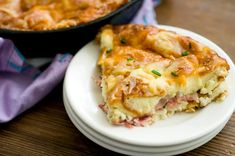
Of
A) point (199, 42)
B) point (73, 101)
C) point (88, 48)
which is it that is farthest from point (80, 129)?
point (199, 42)

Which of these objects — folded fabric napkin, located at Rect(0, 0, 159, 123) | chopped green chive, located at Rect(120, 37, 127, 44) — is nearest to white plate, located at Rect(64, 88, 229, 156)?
folded fabric napkin, located at Rect(0, 0, 159, 123)

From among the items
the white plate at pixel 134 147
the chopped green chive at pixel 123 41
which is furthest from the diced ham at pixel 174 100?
the chopped green chive at pixel 123 41

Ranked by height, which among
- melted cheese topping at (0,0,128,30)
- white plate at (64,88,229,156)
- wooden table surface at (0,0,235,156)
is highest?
melted cheese topping at (0,0,128,30)

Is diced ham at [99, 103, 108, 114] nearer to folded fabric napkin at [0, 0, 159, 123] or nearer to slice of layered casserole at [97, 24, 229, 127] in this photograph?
slice of layered casserole at [97, 24, 229, 127]

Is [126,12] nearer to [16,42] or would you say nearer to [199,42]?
[199,42]

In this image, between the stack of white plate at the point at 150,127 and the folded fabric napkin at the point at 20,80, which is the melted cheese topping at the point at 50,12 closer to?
the folded fabric napkin at the point at 20,80

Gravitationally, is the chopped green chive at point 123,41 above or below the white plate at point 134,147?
above
